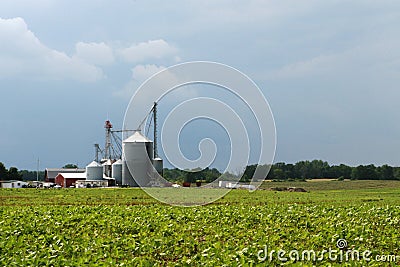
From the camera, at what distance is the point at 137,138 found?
73500 millimetres

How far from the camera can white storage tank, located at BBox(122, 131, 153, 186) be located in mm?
72000

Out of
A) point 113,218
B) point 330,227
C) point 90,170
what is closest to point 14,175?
point 90,170

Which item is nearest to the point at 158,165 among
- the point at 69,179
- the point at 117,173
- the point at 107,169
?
the point at 117,173

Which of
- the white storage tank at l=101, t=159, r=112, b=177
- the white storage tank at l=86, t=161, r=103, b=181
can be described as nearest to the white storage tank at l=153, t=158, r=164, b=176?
the white storage tank at l=86, t=161, r=103, b=181

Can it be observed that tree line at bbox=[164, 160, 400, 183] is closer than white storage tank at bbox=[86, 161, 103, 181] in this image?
No

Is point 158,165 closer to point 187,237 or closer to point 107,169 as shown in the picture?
point 107,169

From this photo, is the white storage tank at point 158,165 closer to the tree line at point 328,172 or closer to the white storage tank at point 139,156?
the white storage tank at point 139,156

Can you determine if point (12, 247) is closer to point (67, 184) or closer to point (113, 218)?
point (113, 218)

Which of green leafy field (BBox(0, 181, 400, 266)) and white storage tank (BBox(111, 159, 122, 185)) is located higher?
white storage tank (BBox(111, 159, 122, 185))

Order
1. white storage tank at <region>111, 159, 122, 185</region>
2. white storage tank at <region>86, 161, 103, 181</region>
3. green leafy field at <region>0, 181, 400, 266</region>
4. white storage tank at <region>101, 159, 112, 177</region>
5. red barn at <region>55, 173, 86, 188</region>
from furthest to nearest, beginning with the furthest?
red barn at <region>55, 173, 86, 188</region> → white storage tank at <region>101, 159, 112, 177</region> → white storage tank at <region>86, 161, 103, 181</region> → white storage tank at <region>111, 159, 122, 185</region> → green leafy field at <region>0, 181, 400, 266</region>

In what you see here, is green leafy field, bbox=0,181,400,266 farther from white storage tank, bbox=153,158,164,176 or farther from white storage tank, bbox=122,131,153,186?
white storage tank, bbox=153,158,164,176

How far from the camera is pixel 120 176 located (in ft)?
262

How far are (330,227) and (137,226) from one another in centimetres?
681

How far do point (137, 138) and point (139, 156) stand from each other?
249 cm
